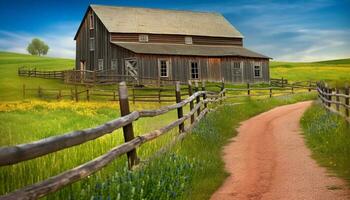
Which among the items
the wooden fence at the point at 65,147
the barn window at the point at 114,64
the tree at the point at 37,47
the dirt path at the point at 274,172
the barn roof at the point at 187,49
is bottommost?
the dirt path at the point at 274,172

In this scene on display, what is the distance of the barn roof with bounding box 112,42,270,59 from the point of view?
162 ft

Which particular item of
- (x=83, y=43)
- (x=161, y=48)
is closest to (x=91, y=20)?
(x=83, y=43)

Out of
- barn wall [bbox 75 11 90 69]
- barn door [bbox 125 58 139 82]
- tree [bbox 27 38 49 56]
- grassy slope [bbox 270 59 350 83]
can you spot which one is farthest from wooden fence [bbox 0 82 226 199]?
tree [bbox 27 38 49 56]

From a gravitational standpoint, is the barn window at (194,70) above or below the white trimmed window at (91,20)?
below

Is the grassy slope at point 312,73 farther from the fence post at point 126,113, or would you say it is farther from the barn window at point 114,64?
the fence post at point 126,113

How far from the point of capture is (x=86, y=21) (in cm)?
5612

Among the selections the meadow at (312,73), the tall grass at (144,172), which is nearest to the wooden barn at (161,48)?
the meadow at (312,73)

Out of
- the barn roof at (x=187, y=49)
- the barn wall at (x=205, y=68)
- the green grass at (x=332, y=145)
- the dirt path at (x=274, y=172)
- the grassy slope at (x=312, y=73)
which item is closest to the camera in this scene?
the dirt path at (x=274, y=172)

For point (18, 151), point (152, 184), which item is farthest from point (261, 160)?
point (18, 151)

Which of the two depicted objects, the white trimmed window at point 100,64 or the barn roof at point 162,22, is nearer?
the barn roof at point 162,22

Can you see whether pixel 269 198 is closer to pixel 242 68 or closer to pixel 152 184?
pixel 152 184

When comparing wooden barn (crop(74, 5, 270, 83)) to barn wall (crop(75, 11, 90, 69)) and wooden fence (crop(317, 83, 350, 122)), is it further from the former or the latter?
wooden fence (crop(317, 83, 350, 122))

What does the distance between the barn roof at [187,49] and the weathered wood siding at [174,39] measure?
663 mm

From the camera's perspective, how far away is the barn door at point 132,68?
4850 centimetres
